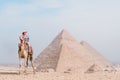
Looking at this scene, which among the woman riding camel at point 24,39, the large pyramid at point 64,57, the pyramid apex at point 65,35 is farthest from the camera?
the pyramid apex at point 65,35

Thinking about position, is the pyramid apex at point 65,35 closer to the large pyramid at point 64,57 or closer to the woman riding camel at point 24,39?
the large pyramid at point 64,57

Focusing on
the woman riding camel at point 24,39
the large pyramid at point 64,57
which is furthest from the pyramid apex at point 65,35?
the woman riding camel at point 24,39

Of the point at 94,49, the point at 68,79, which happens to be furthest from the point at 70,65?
the point at 68,79

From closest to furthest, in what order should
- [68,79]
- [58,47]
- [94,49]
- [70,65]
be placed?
[68,79] < [70,65] < [58,47] < [94,49]

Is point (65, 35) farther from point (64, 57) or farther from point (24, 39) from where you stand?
point (24, 39)

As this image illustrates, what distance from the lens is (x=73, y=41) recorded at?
2219 inches

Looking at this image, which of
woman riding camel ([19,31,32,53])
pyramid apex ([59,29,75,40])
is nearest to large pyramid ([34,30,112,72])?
pyramid apex ([59,29,75,40])

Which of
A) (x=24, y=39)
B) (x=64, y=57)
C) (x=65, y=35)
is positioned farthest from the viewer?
(x=65, y=35)

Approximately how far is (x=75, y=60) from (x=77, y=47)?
10.2 ft

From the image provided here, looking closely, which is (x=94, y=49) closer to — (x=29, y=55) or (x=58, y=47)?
(x=58, y=47)

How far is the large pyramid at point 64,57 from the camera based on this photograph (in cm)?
5019

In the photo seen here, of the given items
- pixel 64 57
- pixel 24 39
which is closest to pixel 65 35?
pixel 64 57

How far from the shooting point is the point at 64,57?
51.2 metres

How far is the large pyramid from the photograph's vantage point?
50188mm
